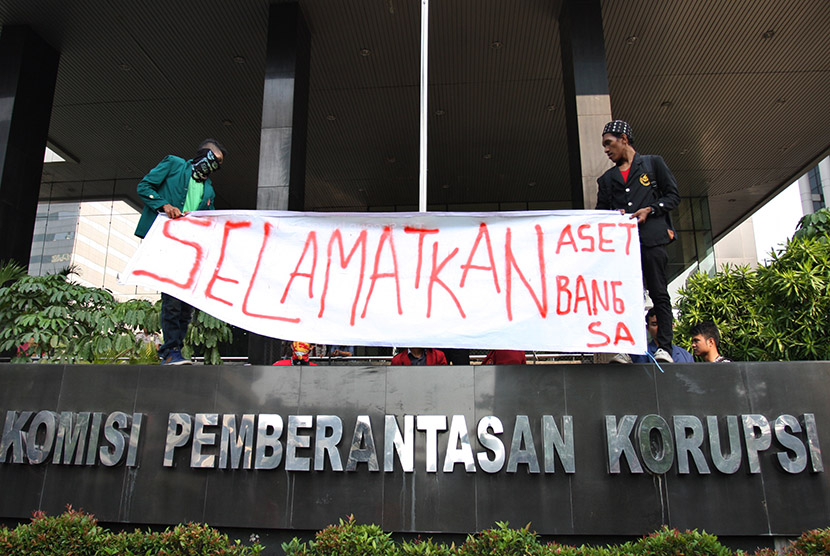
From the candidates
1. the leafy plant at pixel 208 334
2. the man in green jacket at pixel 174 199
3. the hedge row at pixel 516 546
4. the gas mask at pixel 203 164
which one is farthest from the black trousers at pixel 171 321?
the hedge row at pixel 516 546

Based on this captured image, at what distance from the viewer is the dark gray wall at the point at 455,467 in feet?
15.5

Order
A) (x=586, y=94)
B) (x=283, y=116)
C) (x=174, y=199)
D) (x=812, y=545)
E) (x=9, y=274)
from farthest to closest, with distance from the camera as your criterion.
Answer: (x=283, y=116), (x=586, y=94), (x=9, y=274), (x=174, y=199), (x=812, y=545)

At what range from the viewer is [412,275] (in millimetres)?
5359

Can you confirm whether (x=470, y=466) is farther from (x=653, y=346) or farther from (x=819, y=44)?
(x=819, y=44)

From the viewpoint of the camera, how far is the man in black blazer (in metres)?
5.33

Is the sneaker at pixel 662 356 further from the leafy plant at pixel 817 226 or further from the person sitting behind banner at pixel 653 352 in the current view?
the leafy plant at pixel 817 226

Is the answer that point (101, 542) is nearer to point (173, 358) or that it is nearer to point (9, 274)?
point (173, 358)

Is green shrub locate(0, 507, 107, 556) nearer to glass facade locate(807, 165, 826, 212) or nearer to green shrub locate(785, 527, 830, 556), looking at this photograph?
green shrub locate(785, 527, 830, 556)

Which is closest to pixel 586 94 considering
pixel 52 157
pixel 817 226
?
pixel 817 226

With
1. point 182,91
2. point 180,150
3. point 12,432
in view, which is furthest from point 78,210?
point 12,432

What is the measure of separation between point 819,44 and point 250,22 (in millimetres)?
10755

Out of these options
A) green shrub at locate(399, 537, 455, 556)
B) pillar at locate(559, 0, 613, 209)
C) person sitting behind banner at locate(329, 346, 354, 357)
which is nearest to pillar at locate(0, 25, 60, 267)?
person sitting behind banner at locate(329, 346, 354, 357)

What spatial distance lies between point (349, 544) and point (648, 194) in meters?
3.69

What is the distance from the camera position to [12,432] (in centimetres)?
530
